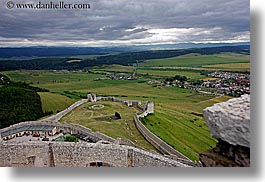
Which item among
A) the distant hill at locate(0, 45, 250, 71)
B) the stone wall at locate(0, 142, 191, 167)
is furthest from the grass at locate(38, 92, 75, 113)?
the stone wall at locate(0, 142, 191, 167)

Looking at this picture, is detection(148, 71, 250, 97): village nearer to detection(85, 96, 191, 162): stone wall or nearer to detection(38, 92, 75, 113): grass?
detection(85, 96, 191, 162): stone wall

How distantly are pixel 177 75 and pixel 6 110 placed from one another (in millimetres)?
3167

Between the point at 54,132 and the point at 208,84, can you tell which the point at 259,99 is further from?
the point at 54,132

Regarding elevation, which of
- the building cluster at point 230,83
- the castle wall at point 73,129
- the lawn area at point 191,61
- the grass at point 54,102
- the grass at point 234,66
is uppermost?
the lawn area at point 191,61

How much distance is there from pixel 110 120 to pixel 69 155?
38.4 inches

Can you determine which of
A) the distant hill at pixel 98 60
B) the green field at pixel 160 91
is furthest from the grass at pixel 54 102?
the distant hill at pixel 98 60

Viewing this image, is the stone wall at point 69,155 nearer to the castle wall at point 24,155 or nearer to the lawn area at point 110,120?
the castle wall at point 24,155

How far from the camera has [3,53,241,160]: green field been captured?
5.96m

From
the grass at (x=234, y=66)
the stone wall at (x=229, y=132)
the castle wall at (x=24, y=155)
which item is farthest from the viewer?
the castle wall at (x=24, y=155)

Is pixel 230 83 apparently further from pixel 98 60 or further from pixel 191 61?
pixel 98 60

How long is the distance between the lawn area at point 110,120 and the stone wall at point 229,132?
1.74 m

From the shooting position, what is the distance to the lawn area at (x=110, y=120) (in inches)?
239

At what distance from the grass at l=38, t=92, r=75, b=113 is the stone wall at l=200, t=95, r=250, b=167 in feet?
9.39

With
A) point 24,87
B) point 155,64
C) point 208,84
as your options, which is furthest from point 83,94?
point 208,84
